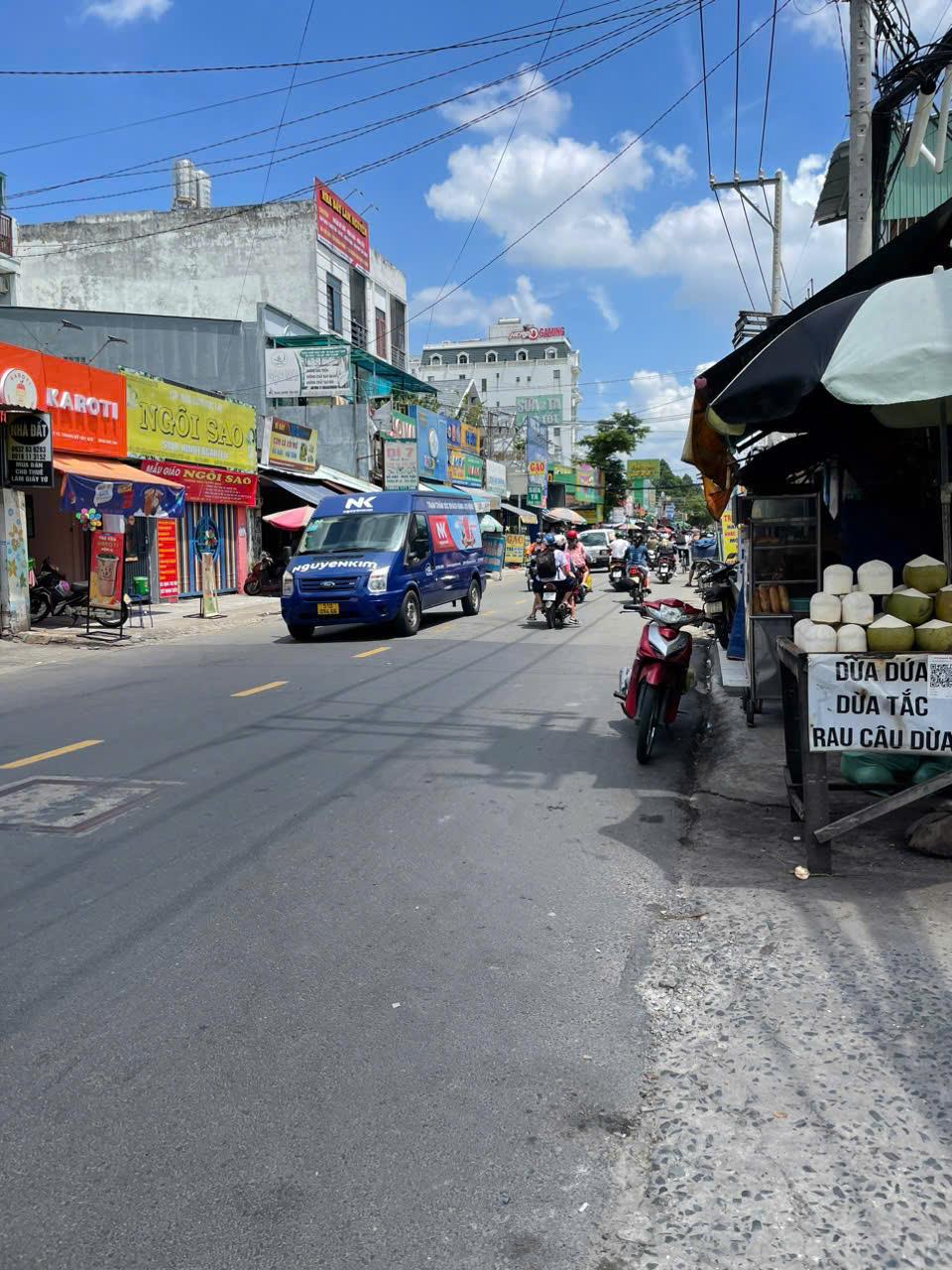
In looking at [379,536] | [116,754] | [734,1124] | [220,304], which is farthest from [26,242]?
[734,1124]

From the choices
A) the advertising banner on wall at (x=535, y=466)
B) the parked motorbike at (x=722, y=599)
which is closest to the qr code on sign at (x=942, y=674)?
the parked motorbike at (x=722, y=599)

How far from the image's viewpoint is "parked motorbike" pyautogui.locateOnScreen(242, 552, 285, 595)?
1028 inches

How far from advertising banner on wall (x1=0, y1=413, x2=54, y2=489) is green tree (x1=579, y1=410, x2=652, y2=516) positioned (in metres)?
65.8

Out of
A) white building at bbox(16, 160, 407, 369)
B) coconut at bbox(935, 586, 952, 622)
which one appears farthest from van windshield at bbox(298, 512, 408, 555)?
white building at bbox(16, 160, 407, 369)

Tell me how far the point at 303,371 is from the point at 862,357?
1045 inches

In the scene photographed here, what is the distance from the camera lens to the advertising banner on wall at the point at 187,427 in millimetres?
21766

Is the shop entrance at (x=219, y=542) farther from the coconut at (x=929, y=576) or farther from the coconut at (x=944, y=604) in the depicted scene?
the coconut at (x=944, y=604)

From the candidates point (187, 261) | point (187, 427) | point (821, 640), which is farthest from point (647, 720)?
point (187, 261)

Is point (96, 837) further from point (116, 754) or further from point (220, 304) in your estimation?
point (220, 304)

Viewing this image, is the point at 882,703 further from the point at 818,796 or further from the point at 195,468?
the point at 195,468

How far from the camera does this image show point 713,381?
6.37 m

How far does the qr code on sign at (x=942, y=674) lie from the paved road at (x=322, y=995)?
1.63 metres

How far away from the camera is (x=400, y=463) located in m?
32.7

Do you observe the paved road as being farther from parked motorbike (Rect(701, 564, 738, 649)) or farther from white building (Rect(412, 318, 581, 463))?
white building (Rect(412, 318, 581, 463))
